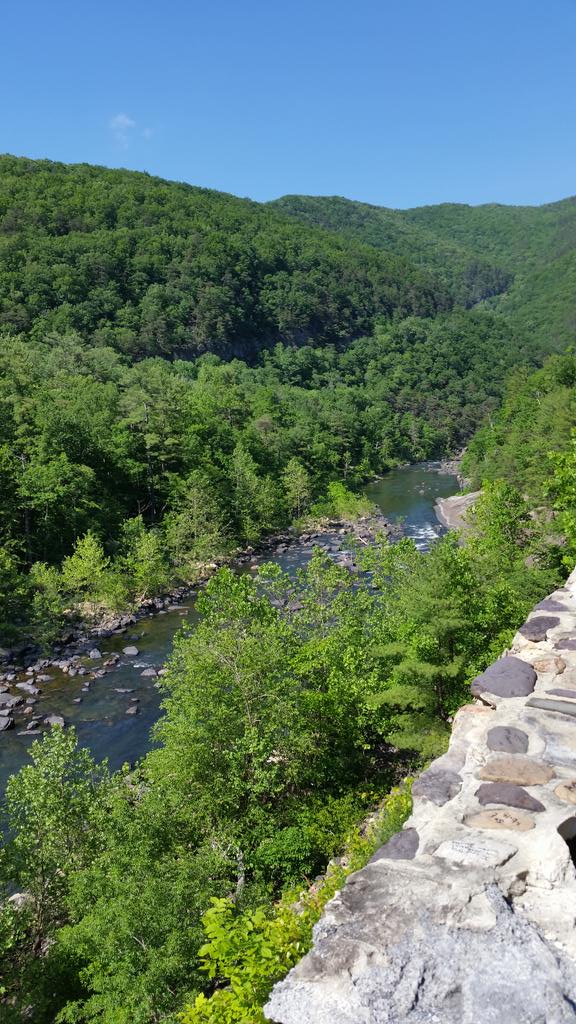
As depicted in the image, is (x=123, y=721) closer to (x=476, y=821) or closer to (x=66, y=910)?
(x=66, y=910)

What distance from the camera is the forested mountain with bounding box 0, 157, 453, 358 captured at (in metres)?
108

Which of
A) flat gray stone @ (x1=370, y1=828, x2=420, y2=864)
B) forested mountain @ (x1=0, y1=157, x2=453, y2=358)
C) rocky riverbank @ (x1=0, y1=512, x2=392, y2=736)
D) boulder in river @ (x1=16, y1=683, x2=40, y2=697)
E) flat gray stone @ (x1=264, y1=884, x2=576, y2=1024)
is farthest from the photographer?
forested mountain @ (x1=0, y1=157, x2=453, y2=358)

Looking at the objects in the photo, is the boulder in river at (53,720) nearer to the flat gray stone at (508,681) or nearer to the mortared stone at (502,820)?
the flat gray stone at (508,681)

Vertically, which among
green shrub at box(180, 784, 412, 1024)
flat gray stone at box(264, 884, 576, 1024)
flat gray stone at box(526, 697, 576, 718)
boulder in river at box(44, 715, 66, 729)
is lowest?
boulder in river at box(44, 715, 66, 729)

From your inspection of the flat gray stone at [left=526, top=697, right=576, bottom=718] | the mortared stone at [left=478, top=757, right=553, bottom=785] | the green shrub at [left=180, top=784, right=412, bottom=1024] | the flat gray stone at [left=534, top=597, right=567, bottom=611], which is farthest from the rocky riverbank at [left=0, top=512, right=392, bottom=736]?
the mortared stone at [left=478, top=757, right=553, bottom=785]

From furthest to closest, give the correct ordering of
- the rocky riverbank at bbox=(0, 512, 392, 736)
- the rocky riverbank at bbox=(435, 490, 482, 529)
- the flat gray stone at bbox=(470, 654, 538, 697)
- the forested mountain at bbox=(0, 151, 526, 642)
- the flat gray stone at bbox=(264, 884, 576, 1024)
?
the rocky riverbank at bbox=(435, 490, 482, 529) → the forested mountain at bbox=(0, 151, 526, 642) → the rocky riverbank at bbox=(0, 512, 392, 736) → the flat gray stone at bbox=(470, 654, 538, 697) → the flat gray stone at bbox=(264, 884, 576, 1024)

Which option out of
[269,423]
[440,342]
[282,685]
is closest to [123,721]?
[282,685]

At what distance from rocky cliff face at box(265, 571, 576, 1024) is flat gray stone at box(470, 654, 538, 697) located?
2.97ft

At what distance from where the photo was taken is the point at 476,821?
16.0ft

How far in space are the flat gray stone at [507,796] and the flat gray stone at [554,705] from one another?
135 centimetres

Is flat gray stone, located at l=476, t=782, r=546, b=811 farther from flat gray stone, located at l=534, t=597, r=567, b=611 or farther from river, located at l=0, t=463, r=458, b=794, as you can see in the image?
river, located at l=0, t=463, r=458, b=794

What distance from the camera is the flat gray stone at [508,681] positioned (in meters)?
6.91

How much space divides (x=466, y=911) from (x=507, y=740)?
2.30 metres

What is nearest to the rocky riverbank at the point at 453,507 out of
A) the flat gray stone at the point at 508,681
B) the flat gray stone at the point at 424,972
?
the flat gray stone at the point at 508,681
